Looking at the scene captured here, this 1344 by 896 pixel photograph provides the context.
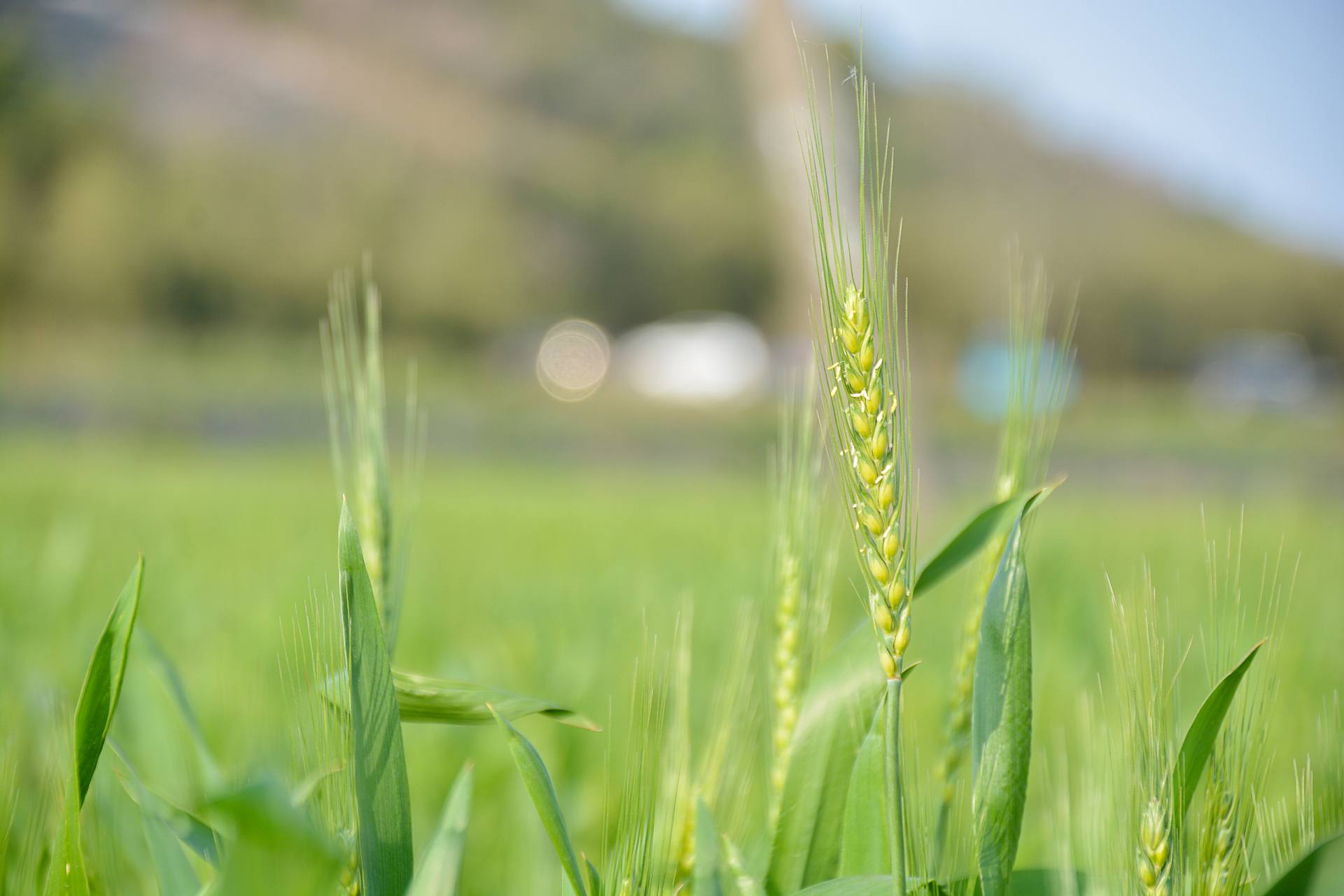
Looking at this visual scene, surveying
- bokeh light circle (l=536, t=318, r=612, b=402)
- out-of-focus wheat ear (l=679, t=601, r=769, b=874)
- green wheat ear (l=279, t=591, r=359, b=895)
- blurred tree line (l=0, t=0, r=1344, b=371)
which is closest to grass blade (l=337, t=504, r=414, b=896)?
green wheat ear (l=279, t=591, r=359, b=895)

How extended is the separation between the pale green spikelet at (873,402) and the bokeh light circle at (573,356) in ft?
49.9

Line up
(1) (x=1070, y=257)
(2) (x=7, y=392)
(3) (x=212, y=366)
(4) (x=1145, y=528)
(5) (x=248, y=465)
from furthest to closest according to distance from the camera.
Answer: (1) (x=1070, y=257) → (3) (x=212, y=366) → (2) (x=7, y=392) → (5) (x=248, y=465) → (4) (x=1145, y=528)

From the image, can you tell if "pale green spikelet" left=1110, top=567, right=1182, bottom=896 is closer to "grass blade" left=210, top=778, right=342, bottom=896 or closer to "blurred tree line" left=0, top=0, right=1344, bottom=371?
"grass blade" left=210, top=778, right=342, bottom=896

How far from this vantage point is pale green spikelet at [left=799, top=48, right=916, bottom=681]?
24 centimetres

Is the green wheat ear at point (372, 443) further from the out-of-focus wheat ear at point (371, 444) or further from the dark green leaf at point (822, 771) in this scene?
the dark green leaf at point (822, 771)

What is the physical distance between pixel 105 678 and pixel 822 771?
0.80ft

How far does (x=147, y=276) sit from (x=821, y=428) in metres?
15.1

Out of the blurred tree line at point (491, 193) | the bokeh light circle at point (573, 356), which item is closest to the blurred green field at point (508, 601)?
the blurred tree line at point (491, 193)

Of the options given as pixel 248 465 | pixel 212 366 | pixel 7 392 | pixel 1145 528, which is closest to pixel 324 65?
pixel 212 366

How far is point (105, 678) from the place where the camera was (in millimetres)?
285

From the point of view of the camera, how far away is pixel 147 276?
43.0 feet

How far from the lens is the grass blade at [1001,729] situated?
0.28 metres

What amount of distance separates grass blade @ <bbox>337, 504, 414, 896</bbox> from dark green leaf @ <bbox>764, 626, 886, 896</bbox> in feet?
0.45

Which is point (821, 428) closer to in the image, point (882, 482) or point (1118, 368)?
point (882, 482)
